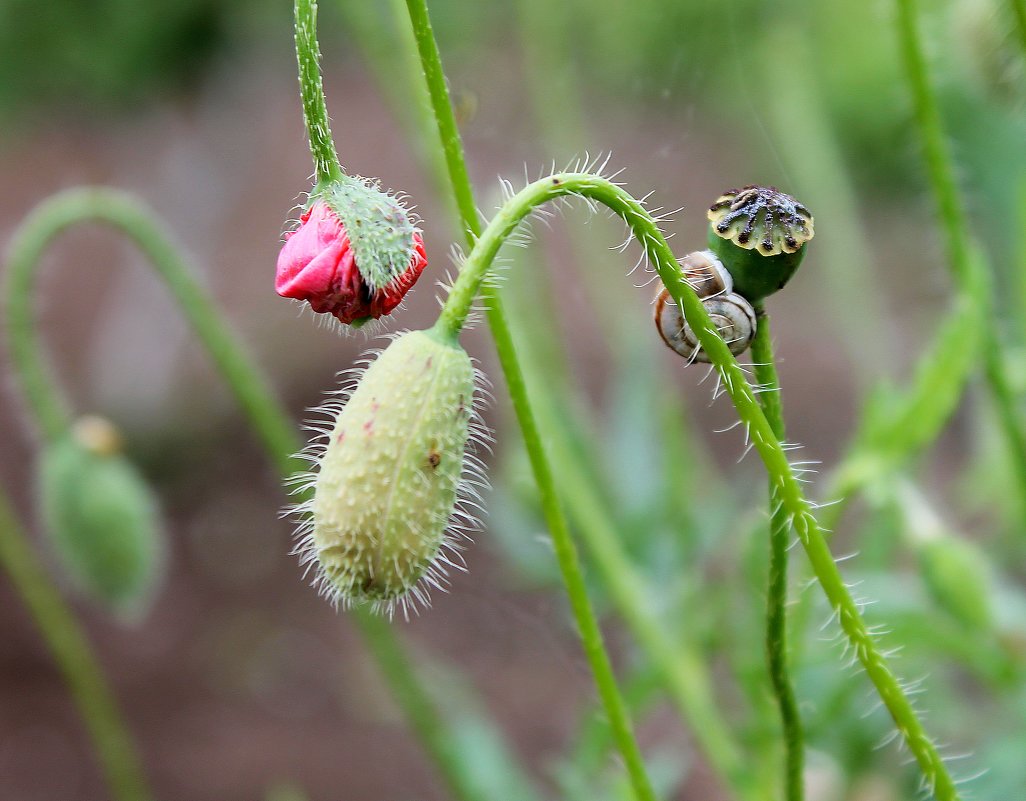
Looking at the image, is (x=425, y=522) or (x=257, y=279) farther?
(x=257, y=279)

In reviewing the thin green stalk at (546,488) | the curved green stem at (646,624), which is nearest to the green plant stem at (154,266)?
the curved green stem at (646,624)

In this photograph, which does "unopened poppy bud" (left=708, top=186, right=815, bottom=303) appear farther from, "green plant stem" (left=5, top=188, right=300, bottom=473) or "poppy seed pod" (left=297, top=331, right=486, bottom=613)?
"green plant stem" (left=5, top=188, right=300, bottom=473)

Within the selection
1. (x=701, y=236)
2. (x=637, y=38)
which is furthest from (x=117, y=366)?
(x=637, y=38)

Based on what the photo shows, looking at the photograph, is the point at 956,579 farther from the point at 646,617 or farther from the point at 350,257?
the point at 350,257

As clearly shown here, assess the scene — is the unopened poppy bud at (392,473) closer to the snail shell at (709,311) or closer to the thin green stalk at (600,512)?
the snail shell at (709,311)

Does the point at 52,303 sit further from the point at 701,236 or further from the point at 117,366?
the point at 701,236

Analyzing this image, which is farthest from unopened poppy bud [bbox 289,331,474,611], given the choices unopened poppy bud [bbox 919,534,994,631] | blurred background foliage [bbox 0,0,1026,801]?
unopened poppy bud [bbox 919,534,994,631]
